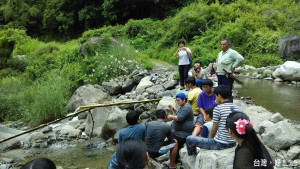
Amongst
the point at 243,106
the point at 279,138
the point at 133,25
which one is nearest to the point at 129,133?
the point at 279,138

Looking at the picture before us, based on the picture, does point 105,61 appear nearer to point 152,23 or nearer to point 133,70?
point 133,70

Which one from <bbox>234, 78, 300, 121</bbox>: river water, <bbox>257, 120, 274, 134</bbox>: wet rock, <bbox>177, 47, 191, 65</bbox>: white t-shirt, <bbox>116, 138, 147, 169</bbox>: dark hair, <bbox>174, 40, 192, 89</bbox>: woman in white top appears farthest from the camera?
<bbox>177, 47, 191, 65</bbox>: white t-shirt

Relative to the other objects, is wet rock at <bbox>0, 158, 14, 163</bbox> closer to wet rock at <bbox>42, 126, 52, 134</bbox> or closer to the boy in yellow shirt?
wet rock at <bbox>42, 126, 52, 134</bbox>

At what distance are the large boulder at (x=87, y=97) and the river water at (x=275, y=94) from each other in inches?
201

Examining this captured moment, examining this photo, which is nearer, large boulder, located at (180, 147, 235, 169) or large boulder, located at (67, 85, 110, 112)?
large boulder, located at (180, 147, 235, 169)

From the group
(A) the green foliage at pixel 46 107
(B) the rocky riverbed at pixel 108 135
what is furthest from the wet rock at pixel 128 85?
(A) the green foliage at pixel 46 107

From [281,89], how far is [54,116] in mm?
8123

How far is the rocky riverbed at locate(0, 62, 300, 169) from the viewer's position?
16.1 feet

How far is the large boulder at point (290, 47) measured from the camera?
13.4 metres

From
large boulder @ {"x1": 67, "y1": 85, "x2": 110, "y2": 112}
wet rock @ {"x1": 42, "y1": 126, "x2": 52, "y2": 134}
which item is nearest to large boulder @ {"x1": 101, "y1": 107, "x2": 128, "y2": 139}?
wet rock @ {"x1": 42, "y1": 126, "x2": 52, "y2": 134}

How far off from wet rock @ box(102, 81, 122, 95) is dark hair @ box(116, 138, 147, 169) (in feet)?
29.2

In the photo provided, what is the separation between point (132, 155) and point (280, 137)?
3303mm

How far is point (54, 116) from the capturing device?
1027 centimetres

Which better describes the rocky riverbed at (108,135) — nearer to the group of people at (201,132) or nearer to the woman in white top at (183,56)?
the group of people at (201,132)
